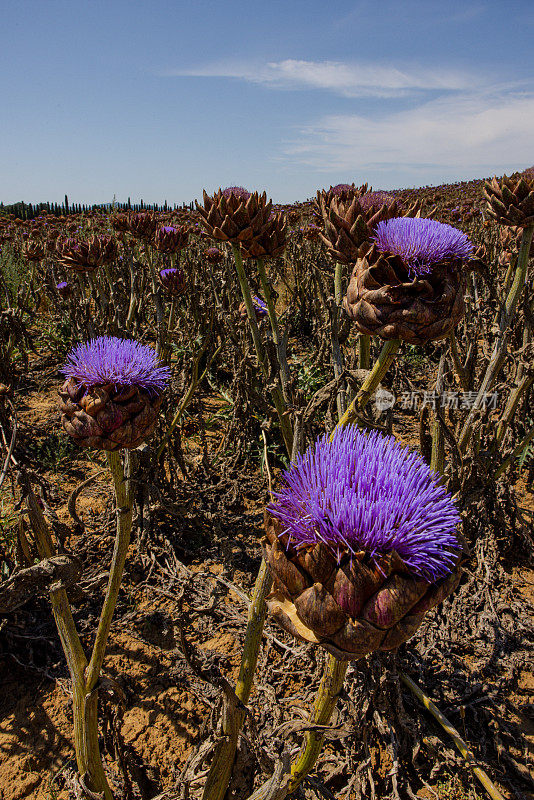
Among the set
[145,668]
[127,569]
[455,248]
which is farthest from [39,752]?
[455,248]

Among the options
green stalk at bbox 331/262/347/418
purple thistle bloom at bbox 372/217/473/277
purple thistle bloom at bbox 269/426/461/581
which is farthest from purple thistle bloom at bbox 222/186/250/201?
purple thistle bloom at bbox 269/426/461/581

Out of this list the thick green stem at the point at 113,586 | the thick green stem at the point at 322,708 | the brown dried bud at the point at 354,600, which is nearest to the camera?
the brown dried bud at the point at 354,600

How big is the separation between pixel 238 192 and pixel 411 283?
1362mm

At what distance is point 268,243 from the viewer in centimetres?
208

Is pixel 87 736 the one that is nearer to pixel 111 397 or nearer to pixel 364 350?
pixel 111 397

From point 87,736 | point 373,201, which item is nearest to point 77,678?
point 87,736

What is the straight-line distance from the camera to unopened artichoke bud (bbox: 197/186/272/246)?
199 cm

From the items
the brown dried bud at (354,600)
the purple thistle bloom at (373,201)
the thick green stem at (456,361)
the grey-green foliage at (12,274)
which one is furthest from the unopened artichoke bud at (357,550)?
the grey-green foliage at (12,274)

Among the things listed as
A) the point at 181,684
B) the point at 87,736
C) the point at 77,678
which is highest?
the point at 77,678

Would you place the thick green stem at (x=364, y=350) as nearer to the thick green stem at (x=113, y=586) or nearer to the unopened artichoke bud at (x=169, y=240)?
the thick green stem at (x=113, y=586)

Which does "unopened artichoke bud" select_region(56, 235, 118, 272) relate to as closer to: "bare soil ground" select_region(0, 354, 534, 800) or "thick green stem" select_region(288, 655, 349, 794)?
"bare soil ground" select_region(0, 354, 534, 800)

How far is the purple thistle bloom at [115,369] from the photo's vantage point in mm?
1350

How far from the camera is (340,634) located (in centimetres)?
79

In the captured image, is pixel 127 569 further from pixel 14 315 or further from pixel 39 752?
pixel 14 315
